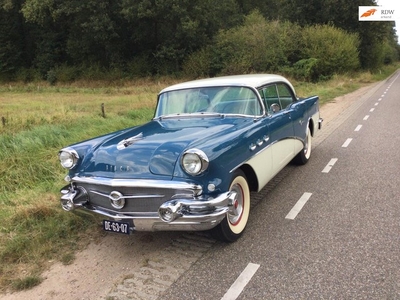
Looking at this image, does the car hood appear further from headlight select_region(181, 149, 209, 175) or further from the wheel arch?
the wheel arch

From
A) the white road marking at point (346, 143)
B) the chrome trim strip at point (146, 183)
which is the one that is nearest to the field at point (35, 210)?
the chrome trim strip at point (146, 183)

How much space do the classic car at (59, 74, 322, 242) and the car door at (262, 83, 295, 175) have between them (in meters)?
0.03

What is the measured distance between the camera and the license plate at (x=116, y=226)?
3.45m

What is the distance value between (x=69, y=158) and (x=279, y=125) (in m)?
2.71

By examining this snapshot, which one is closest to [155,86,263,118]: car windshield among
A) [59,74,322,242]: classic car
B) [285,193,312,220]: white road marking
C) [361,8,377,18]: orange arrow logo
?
[59,74,322,242]: classic car

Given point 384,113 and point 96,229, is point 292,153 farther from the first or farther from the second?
point 384,113

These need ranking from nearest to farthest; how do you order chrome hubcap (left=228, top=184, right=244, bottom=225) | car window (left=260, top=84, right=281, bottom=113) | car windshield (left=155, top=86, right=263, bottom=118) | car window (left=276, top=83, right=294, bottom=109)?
chrome hubcap (left=228, top=184, right=244, bottom=225) < car windshield (left=155, top=86, right=263, bottom=118) < car window (left=260, top=84, right=281, bottom=113) < car window (left=276, top=83, right=294, bottom=109)

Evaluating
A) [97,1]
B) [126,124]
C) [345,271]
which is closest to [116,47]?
[97,1]

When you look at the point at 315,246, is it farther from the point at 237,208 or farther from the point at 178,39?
the point at 178,39

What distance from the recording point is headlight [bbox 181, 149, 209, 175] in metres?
3.31

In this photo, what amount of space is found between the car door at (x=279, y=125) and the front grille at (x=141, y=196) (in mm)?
1764

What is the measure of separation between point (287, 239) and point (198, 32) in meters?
35.8

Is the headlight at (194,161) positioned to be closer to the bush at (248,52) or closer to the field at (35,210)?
the field at (35,210)

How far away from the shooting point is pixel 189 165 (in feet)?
11.0
